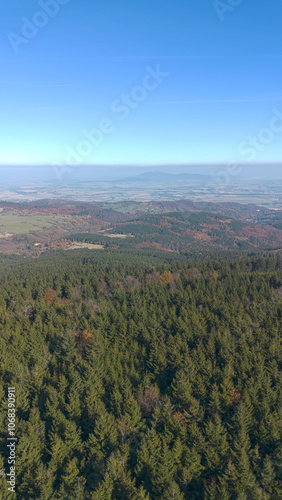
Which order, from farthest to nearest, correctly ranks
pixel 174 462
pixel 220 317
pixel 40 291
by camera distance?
pixel 40 291 < pixel 220 317 < pixel 174 462

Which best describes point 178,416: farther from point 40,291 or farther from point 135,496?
point 40,291

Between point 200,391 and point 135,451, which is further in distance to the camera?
point 200,391

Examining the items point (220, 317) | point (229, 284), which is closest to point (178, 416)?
point (220, 317)

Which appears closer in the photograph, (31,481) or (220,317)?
(31,481)

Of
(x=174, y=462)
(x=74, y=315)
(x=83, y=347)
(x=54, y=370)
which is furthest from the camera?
(x=74, y=315)

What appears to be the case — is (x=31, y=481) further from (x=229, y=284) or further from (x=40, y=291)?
(x=229, y=284)

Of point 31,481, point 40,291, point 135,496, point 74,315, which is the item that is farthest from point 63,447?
point 40,291
